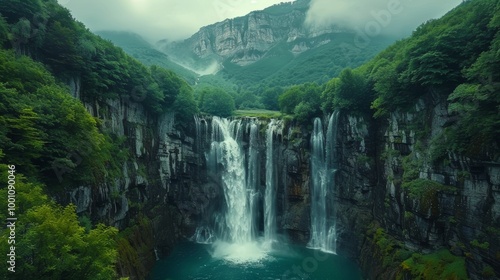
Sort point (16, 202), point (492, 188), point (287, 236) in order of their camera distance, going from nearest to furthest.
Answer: point (16, 202) < point (492, 188) < point (287, 236)

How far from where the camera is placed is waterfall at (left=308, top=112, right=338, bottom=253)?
39.3m

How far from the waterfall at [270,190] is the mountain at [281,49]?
5725 cm

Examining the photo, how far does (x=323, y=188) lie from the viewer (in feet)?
133

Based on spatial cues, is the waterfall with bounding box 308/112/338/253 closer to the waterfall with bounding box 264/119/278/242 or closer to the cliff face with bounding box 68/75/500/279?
the cliff face with bounding box 68/75/500/279

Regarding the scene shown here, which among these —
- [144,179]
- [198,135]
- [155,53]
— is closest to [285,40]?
[155,53]

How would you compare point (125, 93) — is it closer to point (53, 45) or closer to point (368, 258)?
point (53, 45)

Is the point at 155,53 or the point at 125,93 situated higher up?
the point at 155,53

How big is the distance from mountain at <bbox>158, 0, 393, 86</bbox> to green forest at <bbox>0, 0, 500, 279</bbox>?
68.5 meters

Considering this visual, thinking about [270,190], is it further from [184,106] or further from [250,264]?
[184,106]

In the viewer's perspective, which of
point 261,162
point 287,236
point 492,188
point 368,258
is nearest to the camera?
point 492,188

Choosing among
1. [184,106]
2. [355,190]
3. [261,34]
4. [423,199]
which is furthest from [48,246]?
[261,34]

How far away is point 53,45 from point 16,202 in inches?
804

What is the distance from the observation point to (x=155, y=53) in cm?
16112

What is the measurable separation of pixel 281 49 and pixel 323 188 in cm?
12938
